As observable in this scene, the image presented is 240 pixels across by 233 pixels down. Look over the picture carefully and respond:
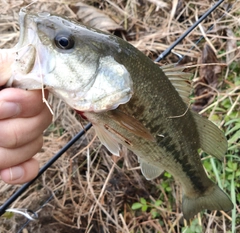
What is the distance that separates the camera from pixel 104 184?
2.39m

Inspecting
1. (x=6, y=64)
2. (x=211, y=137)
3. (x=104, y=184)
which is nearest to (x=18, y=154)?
(x=6, y=64)

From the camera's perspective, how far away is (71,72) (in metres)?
1.15

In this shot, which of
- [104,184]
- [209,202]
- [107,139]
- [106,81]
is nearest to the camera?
[106,81]

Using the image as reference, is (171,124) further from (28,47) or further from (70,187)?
(70,187)

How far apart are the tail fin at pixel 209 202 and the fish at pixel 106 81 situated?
45cm

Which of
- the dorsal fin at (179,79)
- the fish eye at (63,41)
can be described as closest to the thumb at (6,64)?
the fish eye at (63,41)

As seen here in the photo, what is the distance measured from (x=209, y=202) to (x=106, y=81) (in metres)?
1.01

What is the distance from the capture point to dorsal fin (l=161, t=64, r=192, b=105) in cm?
137

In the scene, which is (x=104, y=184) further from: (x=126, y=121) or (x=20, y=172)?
(x=126, y=121)

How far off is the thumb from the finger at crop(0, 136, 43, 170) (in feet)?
0.94

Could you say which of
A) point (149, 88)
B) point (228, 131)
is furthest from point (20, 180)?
point (228, 131)

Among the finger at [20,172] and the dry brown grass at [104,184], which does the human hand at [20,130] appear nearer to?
the finger at [20,172]

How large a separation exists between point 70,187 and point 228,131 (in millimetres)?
1098

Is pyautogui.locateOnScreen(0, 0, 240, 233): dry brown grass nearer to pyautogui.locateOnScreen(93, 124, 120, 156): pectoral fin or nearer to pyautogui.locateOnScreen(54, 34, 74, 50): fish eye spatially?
pyautogui.locateOnScreen(93, 124, 120, 156): pectoral fin
